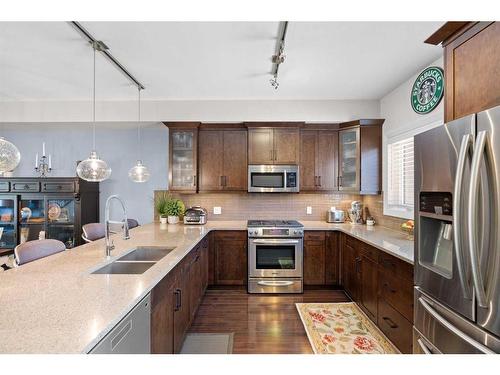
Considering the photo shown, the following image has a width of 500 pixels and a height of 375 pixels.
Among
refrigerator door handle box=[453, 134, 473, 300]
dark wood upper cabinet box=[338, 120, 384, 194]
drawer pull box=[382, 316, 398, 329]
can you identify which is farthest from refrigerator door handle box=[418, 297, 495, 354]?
dark wood upper cabinet box=[338, 120, 384, 194]

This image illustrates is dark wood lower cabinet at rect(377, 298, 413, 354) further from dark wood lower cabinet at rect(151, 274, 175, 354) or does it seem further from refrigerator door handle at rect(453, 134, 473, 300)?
dark wood lower cabinet at rect(151, 274, 175, 354)

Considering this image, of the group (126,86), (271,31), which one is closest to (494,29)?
(271,31)

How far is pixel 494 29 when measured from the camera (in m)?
1.16

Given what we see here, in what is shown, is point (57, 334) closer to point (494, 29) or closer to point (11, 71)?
point (494, 29)

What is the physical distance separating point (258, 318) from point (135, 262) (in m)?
1.50

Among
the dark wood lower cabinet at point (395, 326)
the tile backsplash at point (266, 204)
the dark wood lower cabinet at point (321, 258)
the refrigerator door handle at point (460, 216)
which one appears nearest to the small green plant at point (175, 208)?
the tile backsplash at point (266, 204)

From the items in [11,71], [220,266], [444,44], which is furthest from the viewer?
[220,266]

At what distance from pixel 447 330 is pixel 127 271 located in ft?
6.74

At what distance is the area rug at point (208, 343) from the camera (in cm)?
217

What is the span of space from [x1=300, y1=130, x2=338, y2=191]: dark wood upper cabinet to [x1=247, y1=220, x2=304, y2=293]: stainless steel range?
0.78 metres

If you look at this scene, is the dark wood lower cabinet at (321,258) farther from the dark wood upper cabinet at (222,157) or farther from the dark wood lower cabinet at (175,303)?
the dark wood lower cabinet at (175,303)

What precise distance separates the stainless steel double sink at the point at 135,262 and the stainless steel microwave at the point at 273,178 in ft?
5.83

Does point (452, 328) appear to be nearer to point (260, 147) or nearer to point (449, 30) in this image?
point (449, 30)

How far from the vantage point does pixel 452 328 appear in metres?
1.21
